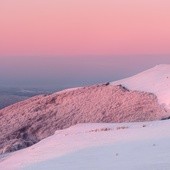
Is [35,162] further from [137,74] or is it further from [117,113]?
[137,74]

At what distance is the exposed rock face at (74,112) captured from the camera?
19.9 metres

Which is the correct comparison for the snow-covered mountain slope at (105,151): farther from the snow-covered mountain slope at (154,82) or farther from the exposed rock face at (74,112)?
the snow-covered mountain slope at (154,82)

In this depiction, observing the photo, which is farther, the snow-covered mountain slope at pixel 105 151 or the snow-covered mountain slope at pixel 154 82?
the snow-covered mountain slope at pixel 154 82

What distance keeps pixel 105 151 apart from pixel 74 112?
9.35 meters

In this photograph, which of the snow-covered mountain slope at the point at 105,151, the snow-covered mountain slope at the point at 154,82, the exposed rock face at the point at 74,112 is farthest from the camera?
the snow-covered mountain slope at the point at 154,82

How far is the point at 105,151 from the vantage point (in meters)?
12.1

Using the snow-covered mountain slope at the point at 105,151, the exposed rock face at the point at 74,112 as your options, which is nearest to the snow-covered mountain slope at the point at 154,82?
the exposed rock face at the point at 74,112

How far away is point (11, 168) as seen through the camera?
1278cm

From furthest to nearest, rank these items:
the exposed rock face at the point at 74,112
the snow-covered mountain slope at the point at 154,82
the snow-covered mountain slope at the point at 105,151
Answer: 1. the snow-covered mountain slope at the point at 154,82
2. the exposed rock face at the point at 74,112
3. the snow-covered mountain slope at the point at 105,151

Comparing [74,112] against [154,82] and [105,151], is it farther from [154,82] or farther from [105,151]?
[105,151]

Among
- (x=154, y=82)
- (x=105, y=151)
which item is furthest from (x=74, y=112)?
(x=105, y=151)

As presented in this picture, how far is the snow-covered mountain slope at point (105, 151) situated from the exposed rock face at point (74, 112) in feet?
13.2

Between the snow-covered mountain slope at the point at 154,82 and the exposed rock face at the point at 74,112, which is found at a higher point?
the snow-covered mountain slope at the point at 154,82

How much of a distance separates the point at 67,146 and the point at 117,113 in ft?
22.6
